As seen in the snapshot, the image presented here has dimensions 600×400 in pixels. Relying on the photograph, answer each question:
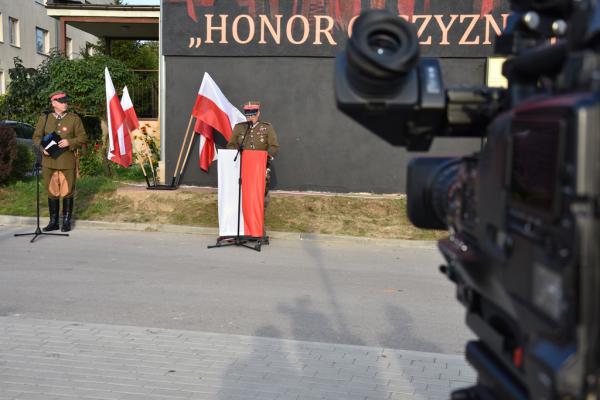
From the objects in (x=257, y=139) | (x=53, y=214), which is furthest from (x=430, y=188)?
(x=53, y=214)

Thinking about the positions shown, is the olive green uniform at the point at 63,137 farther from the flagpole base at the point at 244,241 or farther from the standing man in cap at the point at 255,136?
the flagpole base at the point at 244,241

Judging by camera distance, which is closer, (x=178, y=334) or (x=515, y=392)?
(x=515, y=392)

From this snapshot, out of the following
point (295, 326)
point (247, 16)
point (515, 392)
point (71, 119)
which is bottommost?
point (295, 326)

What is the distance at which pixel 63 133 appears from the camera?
33.0 feet

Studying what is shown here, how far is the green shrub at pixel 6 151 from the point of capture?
41.9 ft

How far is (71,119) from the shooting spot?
10.2 metres

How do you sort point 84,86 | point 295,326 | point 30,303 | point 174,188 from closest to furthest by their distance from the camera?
point 295,326 → point 30,303 → point 174,188 → point 84,86

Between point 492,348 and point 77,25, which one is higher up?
point 77,25

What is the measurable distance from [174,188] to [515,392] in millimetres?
11580

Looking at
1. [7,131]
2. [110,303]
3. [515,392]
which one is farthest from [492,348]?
[7,131]

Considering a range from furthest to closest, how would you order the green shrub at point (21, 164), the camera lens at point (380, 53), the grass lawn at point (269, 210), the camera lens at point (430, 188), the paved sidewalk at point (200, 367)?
the green shrub at point (21, 164) → the grass lawn at point (269, 210) → the paved sidewalk at point (200, 367) → the camera lens at point (430, 188) → the camera lens at point (380, 53)

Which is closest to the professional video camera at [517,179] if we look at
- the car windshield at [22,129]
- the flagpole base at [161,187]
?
the flagpole base at [161,187]

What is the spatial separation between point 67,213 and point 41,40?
108 ft

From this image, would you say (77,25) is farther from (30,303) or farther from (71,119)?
(30,303)
